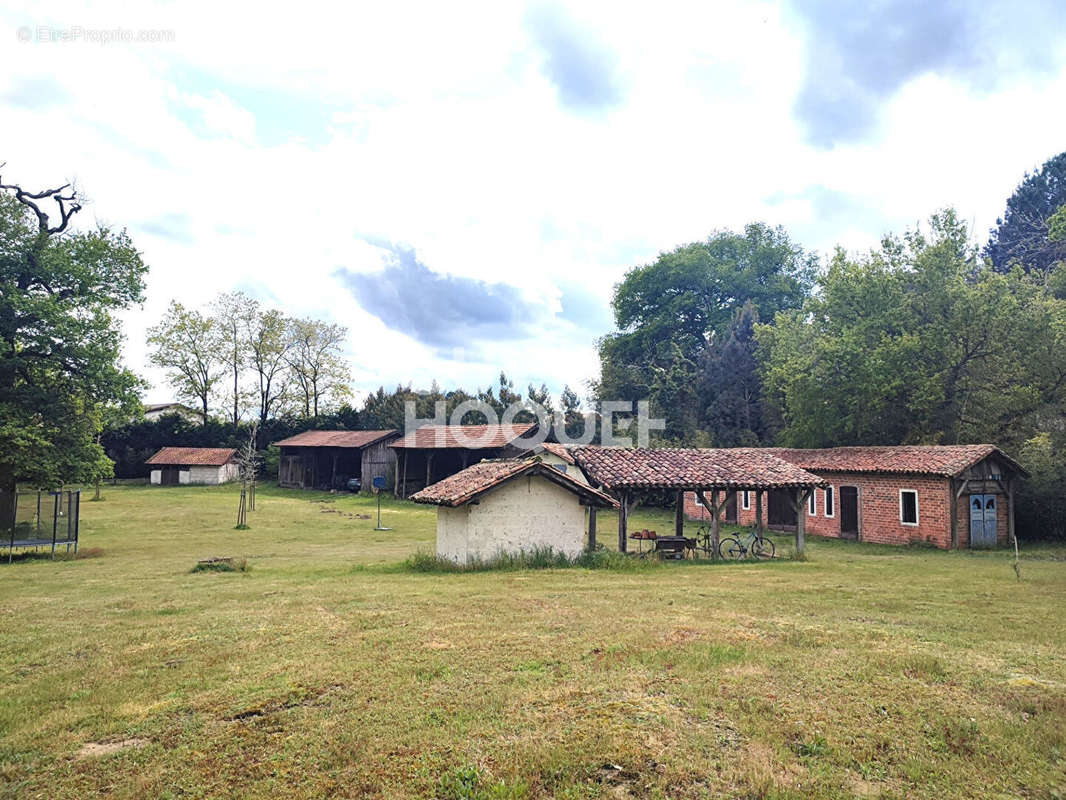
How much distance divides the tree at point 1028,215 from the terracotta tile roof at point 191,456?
2279 inches

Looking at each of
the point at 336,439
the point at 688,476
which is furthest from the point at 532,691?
the point at 336,439

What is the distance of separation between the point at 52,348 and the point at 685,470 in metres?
21.6

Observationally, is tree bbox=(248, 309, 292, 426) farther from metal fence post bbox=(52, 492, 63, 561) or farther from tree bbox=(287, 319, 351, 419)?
metal fence post bbox=(52, 492, 63, 561)

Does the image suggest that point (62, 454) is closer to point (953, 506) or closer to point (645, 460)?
point (645, 460)

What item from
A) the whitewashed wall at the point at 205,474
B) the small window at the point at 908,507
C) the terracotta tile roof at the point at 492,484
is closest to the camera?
the terracotta tile roof at the point at 492,484

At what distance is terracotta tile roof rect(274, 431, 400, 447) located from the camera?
47.0 m

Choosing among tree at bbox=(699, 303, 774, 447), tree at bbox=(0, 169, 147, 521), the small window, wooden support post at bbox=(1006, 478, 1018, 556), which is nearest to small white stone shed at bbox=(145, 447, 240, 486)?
tree at bbox=(0, 169, 147, 521)

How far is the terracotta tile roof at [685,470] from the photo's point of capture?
19.7m

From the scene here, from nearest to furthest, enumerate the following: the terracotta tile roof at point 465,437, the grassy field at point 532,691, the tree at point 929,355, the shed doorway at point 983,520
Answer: the grassy field at point 532,691 < the shed doorway at point 983,520 < the tree at point 929,355 < the terracotta tile roof at point 465,437

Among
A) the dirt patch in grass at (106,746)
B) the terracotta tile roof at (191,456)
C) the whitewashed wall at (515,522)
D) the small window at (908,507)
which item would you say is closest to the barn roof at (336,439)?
the terracotta tile roof at (191,456)

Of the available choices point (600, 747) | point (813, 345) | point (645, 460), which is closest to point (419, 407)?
point (813, 345)

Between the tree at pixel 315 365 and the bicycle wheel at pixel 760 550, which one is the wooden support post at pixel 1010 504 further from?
the tree at pixel 315 365

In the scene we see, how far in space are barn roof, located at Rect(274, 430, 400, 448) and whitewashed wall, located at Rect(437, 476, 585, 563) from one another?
1159 inches

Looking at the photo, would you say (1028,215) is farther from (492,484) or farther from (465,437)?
(492,484)
